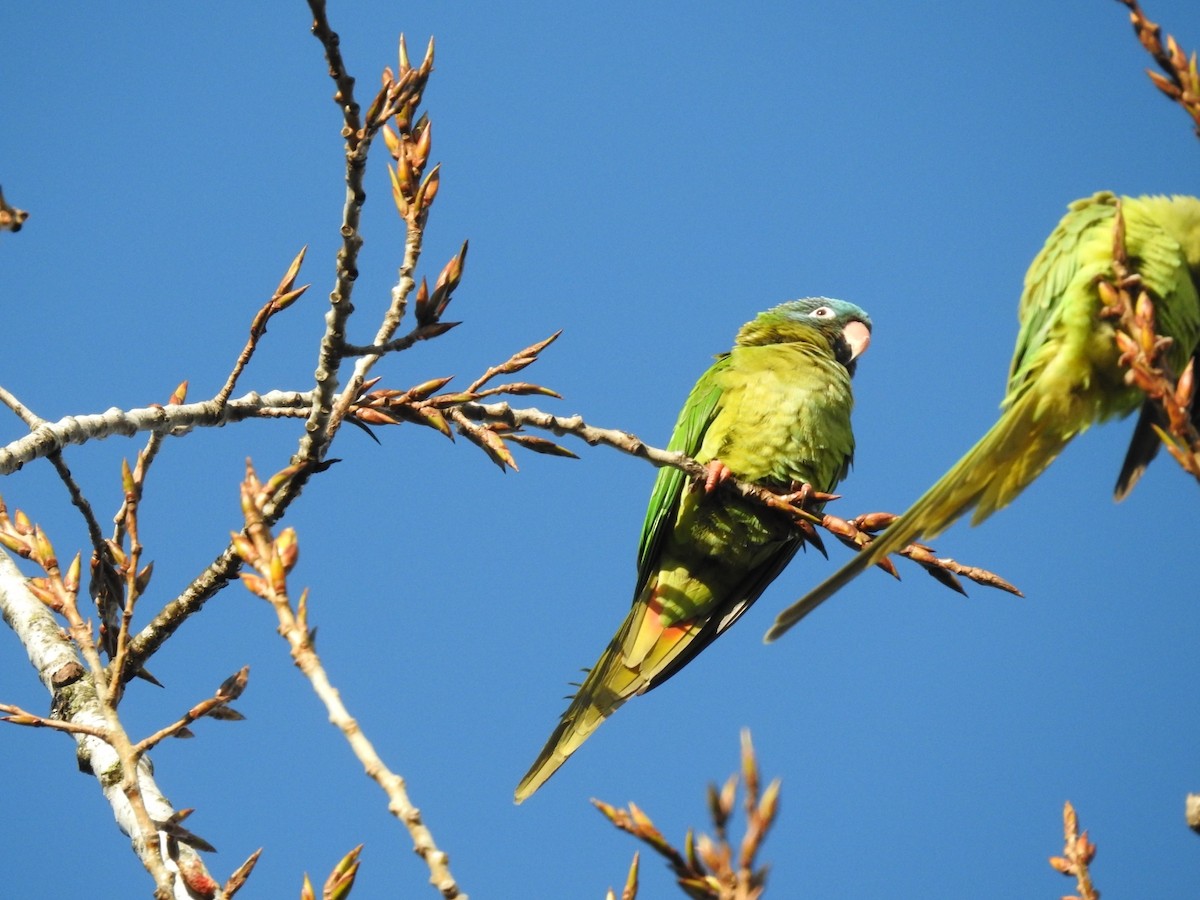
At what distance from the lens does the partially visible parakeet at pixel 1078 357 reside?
336 cm

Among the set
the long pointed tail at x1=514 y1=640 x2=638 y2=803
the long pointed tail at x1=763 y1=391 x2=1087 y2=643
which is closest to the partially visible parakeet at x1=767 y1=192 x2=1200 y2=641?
the long pointed tail at x1=763 y1=391 x2=1087 y2=643

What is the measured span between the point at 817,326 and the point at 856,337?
0.27m

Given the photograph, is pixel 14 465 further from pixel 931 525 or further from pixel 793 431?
pixel 793 431

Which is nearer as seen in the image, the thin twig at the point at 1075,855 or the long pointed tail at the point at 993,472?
the thin twig at the point at 1075,855

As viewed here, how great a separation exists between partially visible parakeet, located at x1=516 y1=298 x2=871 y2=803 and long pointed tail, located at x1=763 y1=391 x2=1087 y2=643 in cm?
151

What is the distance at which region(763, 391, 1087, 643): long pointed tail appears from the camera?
316 centimetres

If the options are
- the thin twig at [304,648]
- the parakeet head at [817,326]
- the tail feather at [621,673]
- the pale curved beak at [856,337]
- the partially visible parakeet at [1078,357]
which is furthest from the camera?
the pale curved beak at [856,337]

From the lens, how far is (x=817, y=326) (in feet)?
20.7

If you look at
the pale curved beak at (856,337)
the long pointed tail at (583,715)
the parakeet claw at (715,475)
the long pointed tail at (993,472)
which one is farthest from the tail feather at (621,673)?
the pale curved beak at (856,337)

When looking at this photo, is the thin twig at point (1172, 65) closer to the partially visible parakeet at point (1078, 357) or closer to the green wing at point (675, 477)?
the partially visible parakeet at point (1078, 357)

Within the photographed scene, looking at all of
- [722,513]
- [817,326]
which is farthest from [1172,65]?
[817,326]

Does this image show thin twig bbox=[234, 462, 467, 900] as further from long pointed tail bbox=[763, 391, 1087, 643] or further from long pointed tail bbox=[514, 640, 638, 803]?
long pointed tail bbox=[514, 640, 638, 803]

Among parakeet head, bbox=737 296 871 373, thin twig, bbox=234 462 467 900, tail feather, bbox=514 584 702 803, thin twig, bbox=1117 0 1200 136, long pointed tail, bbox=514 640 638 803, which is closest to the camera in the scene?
thin twig, bbox=234 462 467 900

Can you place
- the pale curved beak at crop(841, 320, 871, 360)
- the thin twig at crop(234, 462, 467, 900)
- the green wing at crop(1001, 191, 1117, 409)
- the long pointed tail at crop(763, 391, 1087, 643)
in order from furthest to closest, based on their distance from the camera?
1. the pale curved beak at crop(841, 320, 871, 360)
2. the green wing at crop(1001, 191, 1117, 409)
3. the long pointed tail at crop(763, 391, 1087, 643)
4. the thin twig at crop(234, 462, 467, 900)
